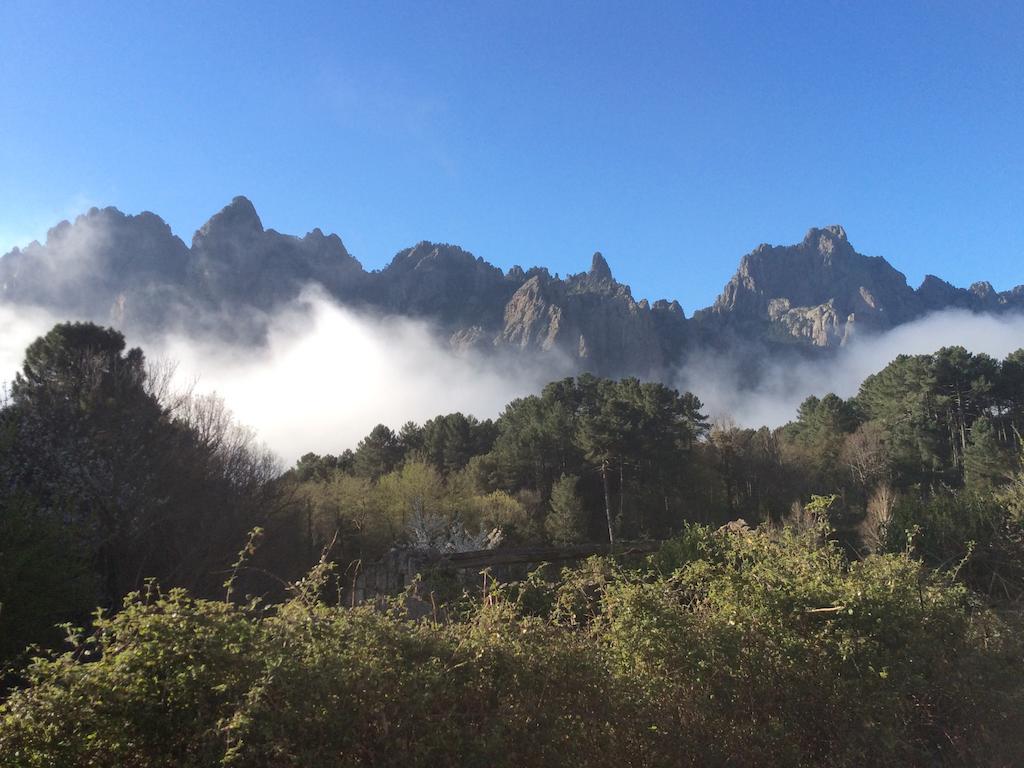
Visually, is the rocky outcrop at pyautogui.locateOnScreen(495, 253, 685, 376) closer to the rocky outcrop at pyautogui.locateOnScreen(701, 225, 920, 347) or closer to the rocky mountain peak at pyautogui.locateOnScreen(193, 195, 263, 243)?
the rocky outcrop at pyautogui.locateOnScreen(701, 225, 920, 347)

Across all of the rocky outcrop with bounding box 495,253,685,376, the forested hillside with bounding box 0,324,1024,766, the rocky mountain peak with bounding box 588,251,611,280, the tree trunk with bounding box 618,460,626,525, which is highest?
the rocky mountain peak with bounding box 588,251,611,280

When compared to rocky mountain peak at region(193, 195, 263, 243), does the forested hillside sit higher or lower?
lower

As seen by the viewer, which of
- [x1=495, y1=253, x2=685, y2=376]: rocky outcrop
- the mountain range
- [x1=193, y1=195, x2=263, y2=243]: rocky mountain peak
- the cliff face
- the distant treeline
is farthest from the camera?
the cliff face

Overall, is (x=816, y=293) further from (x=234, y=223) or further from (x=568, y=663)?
(x=568, y=663)

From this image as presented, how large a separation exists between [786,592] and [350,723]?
2500 mm

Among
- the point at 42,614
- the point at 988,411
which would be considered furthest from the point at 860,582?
the point at 988,411

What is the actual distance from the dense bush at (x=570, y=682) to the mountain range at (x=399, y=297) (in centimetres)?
11319

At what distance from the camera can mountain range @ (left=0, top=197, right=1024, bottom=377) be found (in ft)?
400

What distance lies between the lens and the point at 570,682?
10.0 ft

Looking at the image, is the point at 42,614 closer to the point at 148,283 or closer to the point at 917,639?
the point at 917,639

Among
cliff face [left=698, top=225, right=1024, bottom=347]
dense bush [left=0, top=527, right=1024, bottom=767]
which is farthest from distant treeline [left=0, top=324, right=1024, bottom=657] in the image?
cliff face [left=698, top=225, right=1024, bottom=347]

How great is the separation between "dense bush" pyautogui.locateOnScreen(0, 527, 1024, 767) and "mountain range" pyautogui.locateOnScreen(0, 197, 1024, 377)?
11319cm

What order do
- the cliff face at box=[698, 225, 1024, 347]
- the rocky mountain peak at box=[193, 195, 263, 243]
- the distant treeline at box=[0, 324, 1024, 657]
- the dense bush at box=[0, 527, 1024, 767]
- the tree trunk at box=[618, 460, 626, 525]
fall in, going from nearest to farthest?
the dense bush at box=[0, 527, 1024, 767]
the distant treeline at box=[0, 324, 1024, 657]
the tree trunk at box=[618, 460, 626, 525]
the rocky mountain peak at box=[193, 195, 263, 243]
the cliff face at box=[698, 225, 1024, 347]

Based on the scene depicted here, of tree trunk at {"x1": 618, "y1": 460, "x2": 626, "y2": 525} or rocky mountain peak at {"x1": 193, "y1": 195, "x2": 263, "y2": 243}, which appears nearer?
tree trunk at {"x1": 618, "y1": 460, "x2": 626, "y2": 525}
